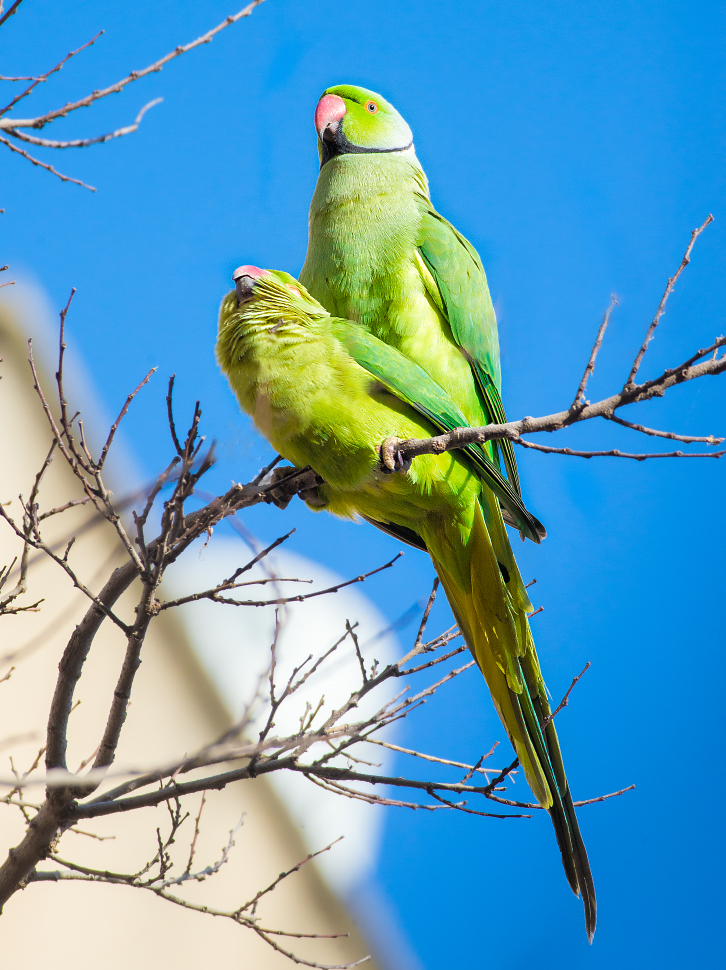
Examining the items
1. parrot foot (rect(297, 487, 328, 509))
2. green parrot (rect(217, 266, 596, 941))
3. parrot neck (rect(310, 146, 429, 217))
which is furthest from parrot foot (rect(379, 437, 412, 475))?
parrot neck (rect(310, 146, 429, 217))

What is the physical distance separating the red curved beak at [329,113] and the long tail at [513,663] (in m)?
1.51

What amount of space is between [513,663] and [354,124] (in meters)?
1.98

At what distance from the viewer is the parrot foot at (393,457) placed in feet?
6.09

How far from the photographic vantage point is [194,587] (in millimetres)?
4086

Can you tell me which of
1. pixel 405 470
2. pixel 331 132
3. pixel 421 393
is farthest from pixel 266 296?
pixel 331 132

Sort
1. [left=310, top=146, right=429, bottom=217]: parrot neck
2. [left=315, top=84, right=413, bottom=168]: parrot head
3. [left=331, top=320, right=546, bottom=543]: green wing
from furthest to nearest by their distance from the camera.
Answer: [left=315, top=84, right=413, bottom=168]: parrot head → [left=310, top=146, right=429, bottom=217]: parrot neck → [left=331, top=320, right=546, bottom=543]: green wing

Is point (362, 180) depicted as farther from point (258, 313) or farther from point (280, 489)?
point (280, 489)

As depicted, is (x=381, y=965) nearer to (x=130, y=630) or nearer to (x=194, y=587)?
(x=194, y=587)

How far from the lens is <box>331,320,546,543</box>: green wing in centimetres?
196

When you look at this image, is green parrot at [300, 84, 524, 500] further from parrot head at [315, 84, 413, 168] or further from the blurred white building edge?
the blurred white building edge

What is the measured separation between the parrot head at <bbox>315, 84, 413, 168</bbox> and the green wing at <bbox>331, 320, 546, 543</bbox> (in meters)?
0.97

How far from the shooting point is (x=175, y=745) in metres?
4.20

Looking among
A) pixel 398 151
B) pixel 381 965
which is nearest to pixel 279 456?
pixel 398 151

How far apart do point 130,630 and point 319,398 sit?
0.73 meters
